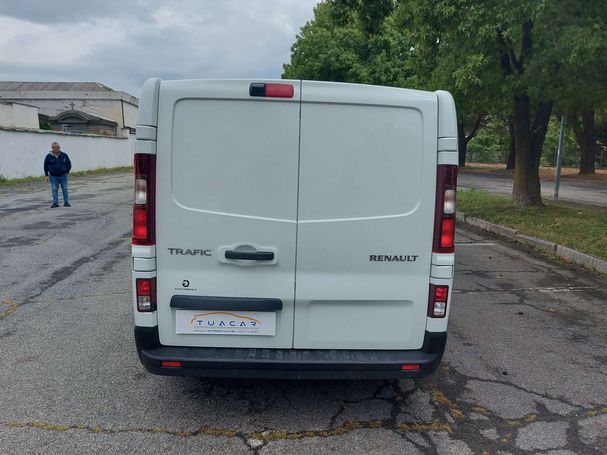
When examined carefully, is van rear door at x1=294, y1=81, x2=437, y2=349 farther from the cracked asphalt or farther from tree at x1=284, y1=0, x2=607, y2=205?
tree at x1=284, y1=0, x2=607, y2=205

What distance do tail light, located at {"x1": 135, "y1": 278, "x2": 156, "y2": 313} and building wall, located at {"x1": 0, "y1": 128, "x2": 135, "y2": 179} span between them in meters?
19.2

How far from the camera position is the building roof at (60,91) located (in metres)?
49.9

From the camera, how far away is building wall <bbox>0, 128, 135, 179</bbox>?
22500 millimetres

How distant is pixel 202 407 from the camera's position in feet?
11.0

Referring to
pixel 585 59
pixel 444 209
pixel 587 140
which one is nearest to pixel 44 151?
pixel 585 59

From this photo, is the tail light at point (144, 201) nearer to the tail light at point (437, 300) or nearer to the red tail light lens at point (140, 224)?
the red tail light lens at point (140, 224)

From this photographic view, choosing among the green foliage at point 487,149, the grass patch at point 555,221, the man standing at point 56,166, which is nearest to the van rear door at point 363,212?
the grass patch at point 555,221

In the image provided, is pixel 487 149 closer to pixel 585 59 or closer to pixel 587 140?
pixel 587 140

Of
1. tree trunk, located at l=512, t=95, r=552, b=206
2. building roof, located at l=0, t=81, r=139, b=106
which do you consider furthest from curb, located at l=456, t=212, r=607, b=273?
building roof, located at l=0, t=81, r=139, b=106

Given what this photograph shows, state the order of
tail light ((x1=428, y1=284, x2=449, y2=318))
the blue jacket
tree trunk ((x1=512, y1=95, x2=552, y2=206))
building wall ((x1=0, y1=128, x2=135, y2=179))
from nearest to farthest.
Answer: tail light ((x1=428, y1=284, x2=449, y2=318)) → tree trunk ((x1=512, y1=95, x2=552, y2=206)) → the blue jacket → building wall ((x1=0, y1=128, x2=135, y2=179))

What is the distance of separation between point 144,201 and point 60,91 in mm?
55958

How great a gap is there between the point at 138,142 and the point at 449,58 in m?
9.42

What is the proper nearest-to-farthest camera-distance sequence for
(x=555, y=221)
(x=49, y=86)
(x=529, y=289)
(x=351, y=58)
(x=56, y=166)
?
(x=529, y=289)
(x=555, y=221)
(x=56, y=166)
(x=351, y=58)
(x=49, y=86)

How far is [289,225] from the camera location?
9.70 ft
